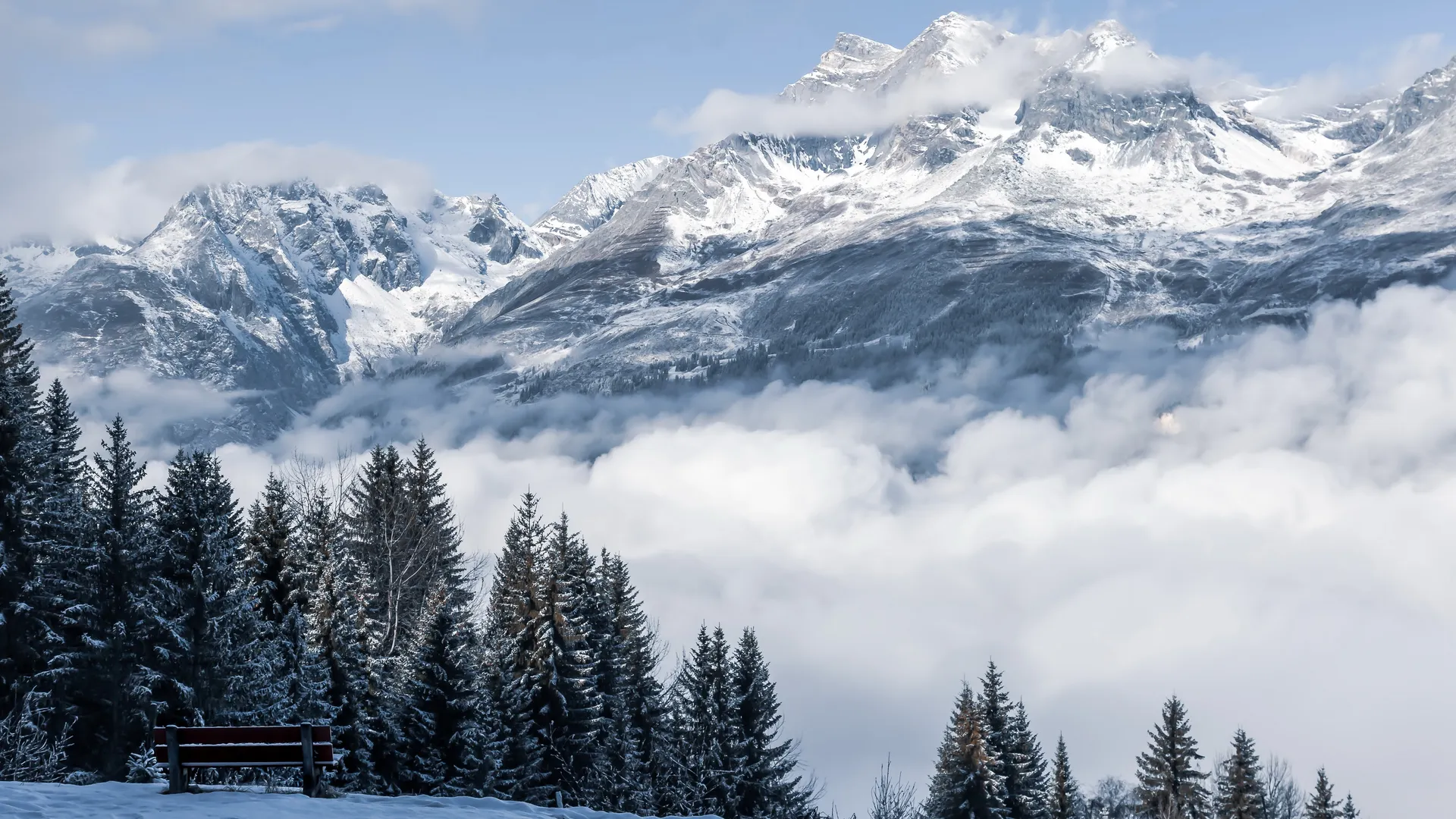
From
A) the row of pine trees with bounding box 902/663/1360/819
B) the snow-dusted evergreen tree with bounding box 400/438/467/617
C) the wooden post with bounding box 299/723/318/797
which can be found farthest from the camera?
the row of pine trees with bounding box 902/663/1360/819

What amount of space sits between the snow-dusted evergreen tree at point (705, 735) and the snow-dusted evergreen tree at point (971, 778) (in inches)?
540

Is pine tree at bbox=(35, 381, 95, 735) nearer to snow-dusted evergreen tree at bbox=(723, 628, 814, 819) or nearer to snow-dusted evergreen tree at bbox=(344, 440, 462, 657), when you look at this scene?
snow-dusted evergreen tree at bbox=(344, 440, 462, 657)

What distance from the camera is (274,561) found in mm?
42469

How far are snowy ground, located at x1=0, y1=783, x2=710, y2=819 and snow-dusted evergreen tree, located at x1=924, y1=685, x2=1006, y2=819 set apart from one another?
1596 inches

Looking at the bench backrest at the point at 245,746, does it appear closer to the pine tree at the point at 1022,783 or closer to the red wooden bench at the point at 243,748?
the red wooden bench at the point at 243,748

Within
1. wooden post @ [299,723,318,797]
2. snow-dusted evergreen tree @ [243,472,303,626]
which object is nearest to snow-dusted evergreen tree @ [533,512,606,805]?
snow-dusted evergreen tree @ [243,472,303,626]

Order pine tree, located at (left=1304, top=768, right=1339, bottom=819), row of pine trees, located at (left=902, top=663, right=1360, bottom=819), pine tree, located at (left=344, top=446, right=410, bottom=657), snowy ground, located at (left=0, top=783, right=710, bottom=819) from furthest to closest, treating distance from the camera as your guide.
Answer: pine tree, located at (left=1304, top=768, right=1339, bottom=819)
row of pine trees, located at (left=902, top=663, right=1360, bottom=819)
pine tree, located at (left=344, top=446, right=410, bottom=657)
snowy ground, located at (left=0, top=783, right=710, bottom=819)

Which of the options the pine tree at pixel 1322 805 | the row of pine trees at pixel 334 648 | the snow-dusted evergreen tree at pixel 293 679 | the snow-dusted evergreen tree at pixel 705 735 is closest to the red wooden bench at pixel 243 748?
the row of pine trees at pixel 334 648

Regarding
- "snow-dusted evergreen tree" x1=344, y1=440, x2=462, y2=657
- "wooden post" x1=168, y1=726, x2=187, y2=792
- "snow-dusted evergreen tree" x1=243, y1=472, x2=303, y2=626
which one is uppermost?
"snow-dusted evergreen tree" x1=344, y1=440, x2=462, y2=657

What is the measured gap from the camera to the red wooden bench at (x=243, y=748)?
20.8 meters

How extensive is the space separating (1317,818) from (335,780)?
53034mm

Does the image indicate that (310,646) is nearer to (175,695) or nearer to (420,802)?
(175,695)

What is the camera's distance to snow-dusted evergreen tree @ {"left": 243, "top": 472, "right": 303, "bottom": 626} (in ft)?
137

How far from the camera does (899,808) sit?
44844 mm
